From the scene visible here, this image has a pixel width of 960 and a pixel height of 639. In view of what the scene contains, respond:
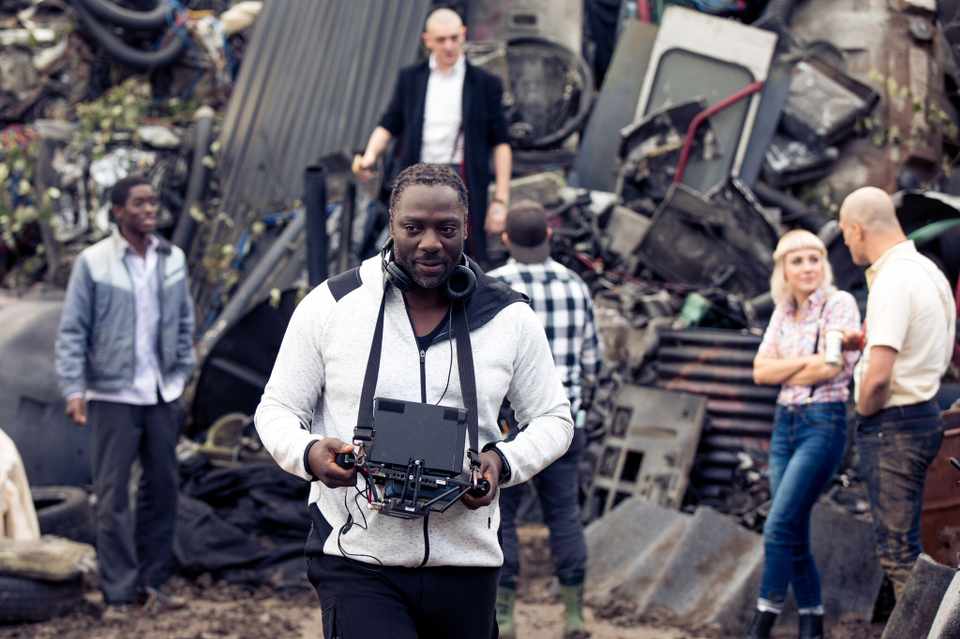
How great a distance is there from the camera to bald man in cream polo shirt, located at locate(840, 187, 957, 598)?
→ 4.95 m

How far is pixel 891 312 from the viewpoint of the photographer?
4.92 m

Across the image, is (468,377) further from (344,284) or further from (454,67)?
(454,67)

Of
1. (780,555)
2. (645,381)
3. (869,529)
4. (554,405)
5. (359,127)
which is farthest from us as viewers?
(359,127)

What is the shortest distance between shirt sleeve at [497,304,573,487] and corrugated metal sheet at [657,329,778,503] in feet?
15.7

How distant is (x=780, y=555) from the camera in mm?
5523

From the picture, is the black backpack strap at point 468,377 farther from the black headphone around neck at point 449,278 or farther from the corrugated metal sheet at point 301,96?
the corrugated metal sheet at point 301,96

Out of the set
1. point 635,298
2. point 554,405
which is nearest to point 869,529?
point 635,298

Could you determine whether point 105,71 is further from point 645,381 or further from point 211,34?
point 645,381

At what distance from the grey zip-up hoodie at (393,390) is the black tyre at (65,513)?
430cm

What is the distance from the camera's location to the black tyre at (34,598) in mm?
6246

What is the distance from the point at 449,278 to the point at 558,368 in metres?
2.58

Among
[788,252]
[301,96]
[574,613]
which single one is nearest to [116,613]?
[574,613]

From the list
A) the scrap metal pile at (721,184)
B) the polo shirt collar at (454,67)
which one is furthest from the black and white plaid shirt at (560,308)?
the scrap metal pile at (721,184)

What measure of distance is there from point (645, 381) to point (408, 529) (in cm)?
566
